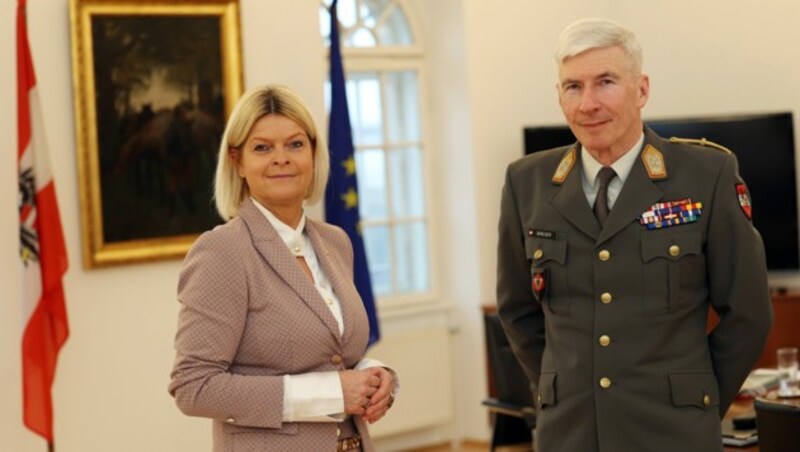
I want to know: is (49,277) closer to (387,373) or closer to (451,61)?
(387,373)

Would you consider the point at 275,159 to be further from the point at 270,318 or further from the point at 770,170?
the point at 770,170

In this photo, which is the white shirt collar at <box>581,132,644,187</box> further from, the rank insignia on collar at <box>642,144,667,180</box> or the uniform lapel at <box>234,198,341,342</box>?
the uniform lapel at <box>234,198,341,342</box>

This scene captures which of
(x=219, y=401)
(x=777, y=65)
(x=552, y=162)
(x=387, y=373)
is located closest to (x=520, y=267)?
(x=552, y=162)

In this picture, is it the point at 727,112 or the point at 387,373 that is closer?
the point at 387,373

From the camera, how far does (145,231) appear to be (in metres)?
5.51

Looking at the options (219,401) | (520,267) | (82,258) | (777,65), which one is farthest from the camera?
(777,65)

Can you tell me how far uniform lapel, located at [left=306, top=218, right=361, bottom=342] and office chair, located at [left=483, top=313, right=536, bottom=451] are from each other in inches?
104

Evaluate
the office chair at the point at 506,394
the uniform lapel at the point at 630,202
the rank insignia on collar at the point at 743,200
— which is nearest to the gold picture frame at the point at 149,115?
the office chair at the point at 506,394

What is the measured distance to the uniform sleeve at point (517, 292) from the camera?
2.80 metres

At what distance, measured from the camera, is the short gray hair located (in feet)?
8.16

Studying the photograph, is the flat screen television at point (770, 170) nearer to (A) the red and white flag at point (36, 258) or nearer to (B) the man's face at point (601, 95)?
(A) the red and white flag at point (36, 258)

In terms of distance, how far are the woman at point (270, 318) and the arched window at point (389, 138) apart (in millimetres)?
4686

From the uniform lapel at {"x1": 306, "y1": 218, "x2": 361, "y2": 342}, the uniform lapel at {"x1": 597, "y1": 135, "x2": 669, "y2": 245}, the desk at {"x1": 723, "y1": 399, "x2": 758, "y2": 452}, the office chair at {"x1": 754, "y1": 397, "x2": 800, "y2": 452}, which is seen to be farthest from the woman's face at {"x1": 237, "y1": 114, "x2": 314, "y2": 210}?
the desk at {"x1": 723, "y1": 399, "x2": 758, "y2": 452}

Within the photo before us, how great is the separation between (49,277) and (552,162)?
270 centimetres
